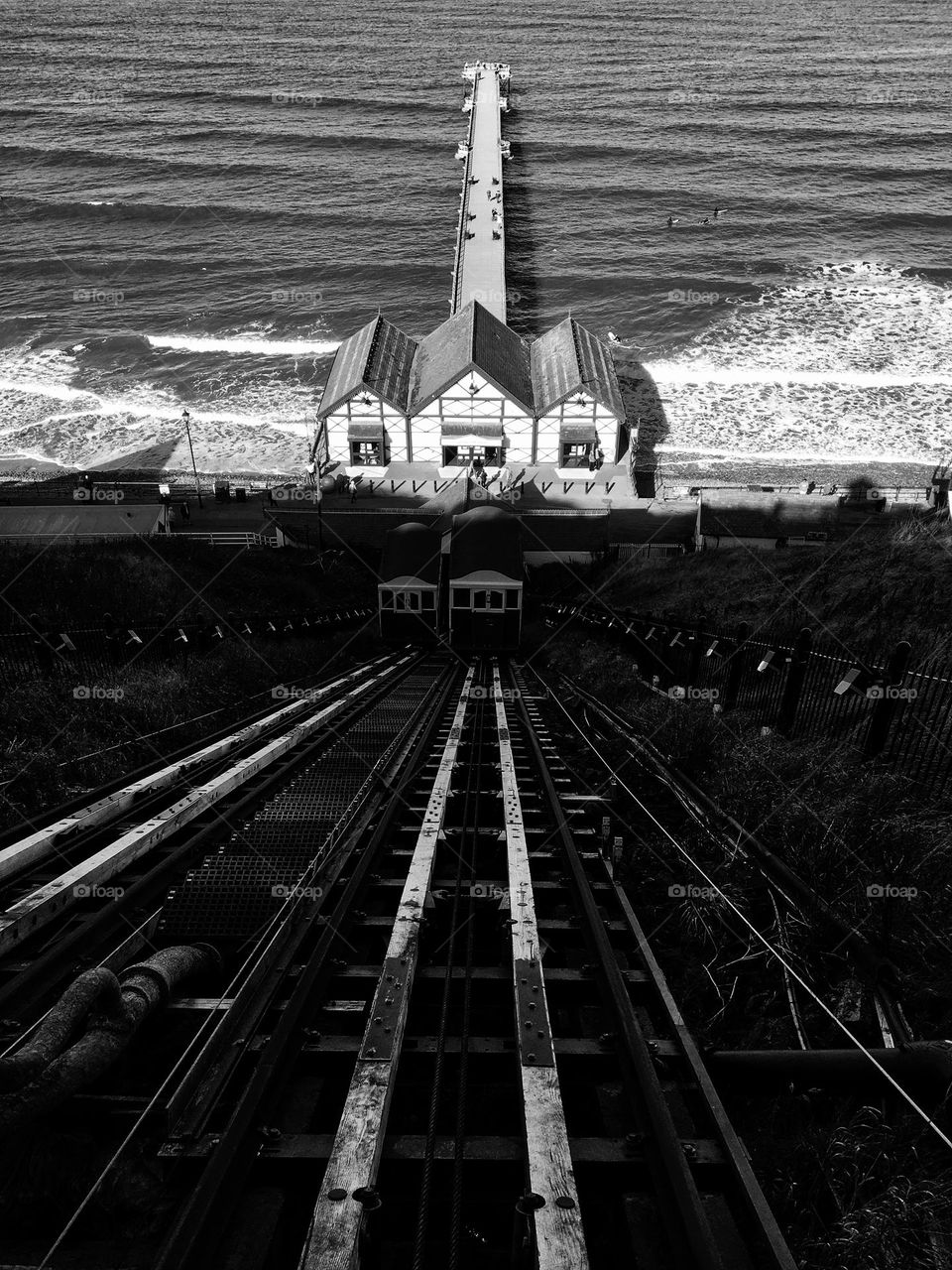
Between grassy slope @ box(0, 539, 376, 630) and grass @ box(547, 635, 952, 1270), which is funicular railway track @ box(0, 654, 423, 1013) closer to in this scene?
grass @ box(547, 635, 952, 1270)

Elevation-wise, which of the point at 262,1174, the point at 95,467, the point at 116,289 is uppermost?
the point at 116,289

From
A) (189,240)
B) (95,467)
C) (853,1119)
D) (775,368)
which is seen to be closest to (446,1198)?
(853,1119)

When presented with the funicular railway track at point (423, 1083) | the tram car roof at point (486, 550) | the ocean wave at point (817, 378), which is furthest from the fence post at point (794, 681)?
the ocean wave at point (817, 378)

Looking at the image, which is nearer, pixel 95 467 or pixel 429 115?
pixel 95 467

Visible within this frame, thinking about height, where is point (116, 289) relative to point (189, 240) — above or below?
below

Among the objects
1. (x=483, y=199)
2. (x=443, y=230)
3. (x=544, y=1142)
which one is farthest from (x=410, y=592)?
(x=483, y=199)

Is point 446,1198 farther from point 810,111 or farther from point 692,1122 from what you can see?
point 810,111

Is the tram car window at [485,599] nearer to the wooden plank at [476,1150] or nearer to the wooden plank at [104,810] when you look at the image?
the wooden plank at [104,810]
